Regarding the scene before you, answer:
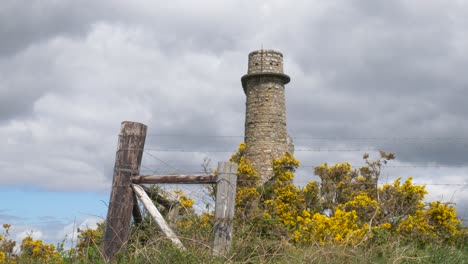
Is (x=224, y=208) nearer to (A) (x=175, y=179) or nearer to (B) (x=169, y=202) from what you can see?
(A) (x=175, y=179)

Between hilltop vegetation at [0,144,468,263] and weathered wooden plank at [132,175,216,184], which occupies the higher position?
weathered wooden plank at [132,175,216,184]

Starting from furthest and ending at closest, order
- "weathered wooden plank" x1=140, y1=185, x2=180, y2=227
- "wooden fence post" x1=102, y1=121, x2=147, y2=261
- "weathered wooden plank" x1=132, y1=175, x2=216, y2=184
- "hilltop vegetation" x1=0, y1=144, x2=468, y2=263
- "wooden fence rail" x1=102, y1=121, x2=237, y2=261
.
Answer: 1. "weathered wooden plank" x1=140, y1=185, x2=180, y2=227
2. "wooden fence post" x1=102, y1=121, x2=147, y2=261
3. "weathered wooden plank" x1=132, y1=175, x2=216, y2=184
4. "wooden fence rail" x1=102, y1=121, x2=237, y2=261
5. "hilltop vegetation" x1=0, y1=144, x2=468, y2=263

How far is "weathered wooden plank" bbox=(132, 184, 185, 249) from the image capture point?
6059mm

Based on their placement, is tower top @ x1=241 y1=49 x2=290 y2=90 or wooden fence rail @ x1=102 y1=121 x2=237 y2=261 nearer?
wooden fence rail @ x1=102 y1=121 x2=237 y2=261

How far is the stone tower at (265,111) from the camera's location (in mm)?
23203

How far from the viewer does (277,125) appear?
23594 mm

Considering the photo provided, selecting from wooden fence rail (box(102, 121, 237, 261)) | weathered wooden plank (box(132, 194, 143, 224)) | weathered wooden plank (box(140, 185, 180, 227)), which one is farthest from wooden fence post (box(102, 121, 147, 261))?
weathered wooden plank (box(140, 185, 180, 227))

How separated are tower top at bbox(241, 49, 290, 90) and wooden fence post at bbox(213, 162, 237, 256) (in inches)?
691

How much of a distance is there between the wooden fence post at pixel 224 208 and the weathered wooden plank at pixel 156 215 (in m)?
0.47

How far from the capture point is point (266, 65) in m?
23.8

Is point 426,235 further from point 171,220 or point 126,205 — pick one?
point 126,205

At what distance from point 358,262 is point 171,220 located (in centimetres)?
258

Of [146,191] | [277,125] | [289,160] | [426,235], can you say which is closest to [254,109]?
[277,125]

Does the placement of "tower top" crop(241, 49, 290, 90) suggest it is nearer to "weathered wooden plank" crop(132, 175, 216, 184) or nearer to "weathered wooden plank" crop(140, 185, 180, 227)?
"weathered wooden plank" crop(140, 185, 180, 227)
